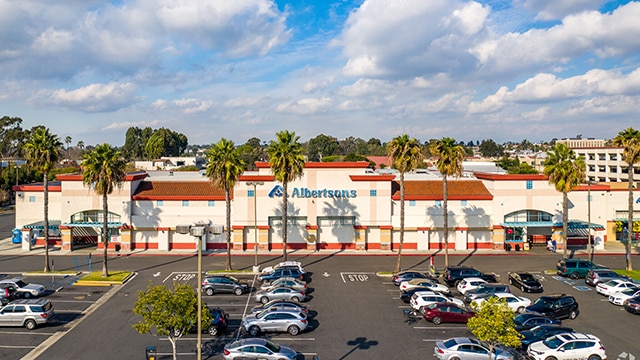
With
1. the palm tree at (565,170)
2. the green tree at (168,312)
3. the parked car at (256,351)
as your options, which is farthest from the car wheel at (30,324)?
the palm tree at (565,170)

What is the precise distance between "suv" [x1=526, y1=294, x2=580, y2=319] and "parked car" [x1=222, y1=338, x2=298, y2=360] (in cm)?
1995

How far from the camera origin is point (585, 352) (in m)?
27.4

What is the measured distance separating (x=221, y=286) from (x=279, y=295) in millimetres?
5390

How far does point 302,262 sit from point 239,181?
12868 millimetres

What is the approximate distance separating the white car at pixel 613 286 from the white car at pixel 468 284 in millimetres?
10075

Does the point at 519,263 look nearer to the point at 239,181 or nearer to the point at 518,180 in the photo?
the point at 518,180

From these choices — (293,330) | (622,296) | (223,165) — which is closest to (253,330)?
(293,330)

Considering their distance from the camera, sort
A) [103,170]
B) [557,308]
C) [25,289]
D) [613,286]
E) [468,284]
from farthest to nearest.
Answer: [103,170] → [613,286] → [468,284] → [25,289] → [557,308]

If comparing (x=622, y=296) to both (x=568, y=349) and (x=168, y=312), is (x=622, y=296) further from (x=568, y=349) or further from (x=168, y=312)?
(x=168, y=312)

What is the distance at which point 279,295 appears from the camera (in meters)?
38.4

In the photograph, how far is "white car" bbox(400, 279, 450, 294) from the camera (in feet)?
132

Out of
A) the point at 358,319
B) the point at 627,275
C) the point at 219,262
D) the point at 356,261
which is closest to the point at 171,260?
the point at 219,262

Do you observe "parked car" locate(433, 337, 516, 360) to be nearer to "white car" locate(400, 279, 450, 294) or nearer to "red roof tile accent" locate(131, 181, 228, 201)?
"white car" locate(400, 279, 450, 294)

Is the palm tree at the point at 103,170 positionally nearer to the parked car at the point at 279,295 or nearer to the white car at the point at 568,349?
the parked car at the point at 279,295
